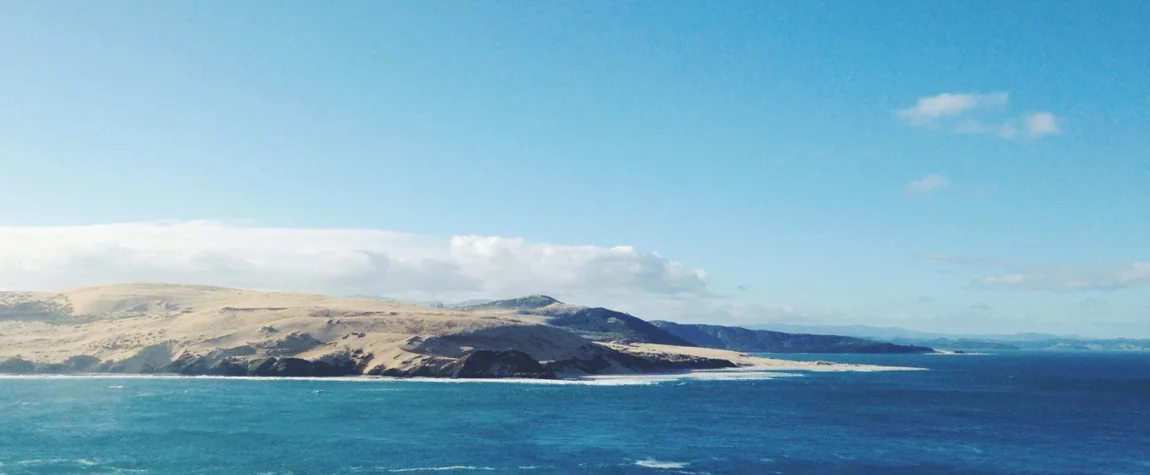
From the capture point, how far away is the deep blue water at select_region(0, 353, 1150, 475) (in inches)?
2908

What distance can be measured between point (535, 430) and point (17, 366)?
117073 mm

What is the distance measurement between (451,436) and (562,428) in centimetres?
1307

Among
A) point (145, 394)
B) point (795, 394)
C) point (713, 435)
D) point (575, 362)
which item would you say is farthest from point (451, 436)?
point (575, 362)

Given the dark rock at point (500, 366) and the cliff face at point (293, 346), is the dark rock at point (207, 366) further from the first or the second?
the dark rock at point (500, 366)

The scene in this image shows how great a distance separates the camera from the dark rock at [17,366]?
160863 mm

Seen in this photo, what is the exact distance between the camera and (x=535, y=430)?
9294cm

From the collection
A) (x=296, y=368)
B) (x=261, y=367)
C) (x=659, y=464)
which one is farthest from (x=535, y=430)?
(x=261, y=367)

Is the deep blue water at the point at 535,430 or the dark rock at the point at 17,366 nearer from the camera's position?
the deep blue water at the point at 535,430

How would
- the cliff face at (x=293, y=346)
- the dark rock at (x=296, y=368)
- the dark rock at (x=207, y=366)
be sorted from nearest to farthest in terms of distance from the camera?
the dark rock at (x=296, y=368) → the dark rock at (x=207, y=366) → the cliff face at (x=293, y=346)

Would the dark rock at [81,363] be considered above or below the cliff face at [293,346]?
below

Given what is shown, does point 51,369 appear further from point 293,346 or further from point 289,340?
point 293,346

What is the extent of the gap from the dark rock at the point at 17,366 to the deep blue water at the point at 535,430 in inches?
522

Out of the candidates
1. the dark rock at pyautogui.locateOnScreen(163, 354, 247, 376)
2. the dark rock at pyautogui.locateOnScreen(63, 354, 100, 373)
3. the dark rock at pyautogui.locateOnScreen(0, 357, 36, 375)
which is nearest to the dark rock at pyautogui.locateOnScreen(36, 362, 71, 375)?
the dark rock at pyautogui.locateOnScreen(63, 354, 100, 373)

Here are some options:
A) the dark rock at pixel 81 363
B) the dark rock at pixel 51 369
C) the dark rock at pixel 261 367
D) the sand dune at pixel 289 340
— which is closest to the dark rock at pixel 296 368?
the dark rock at pixel 261 367
